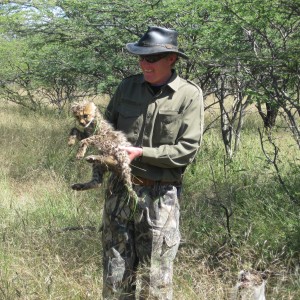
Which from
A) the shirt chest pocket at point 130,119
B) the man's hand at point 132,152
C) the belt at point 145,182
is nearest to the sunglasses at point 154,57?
the shirt chest pocket at point 130,119

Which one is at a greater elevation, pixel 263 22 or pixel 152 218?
pixel 263 22

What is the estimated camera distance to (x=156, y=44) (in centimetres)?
284

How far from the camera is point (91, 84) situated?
9.84m

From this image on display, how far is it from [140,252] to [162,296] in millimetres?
285

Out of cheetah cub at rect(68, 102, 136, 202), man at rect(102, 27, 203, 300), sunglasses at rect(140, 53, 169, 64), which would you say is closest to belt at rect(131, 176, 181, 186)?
man at rect(102, 27, 203, 300)

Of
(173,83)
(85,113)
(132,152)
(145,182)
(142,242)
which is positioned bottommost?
(142,242)

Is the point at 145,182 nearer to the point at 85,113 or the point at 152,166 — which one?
the point at 152,166

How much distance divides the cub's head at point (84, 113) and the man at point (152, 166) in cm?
27

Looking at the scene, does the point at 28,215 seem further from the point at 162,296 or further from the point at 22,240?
the point at 162,296

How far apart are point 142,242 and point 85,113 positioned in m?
0.84

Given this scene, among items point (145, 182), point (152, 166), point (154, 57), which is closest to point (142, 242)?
point (145, 182)

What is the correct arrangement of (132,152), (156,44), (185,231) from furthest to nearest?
(185,231)
(156,44)
(132,152)

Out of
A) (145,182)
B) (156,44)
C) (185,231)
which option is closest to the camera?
(156,44)

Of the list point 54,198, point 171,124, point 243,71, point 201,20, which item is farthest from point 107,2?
point 171,124
